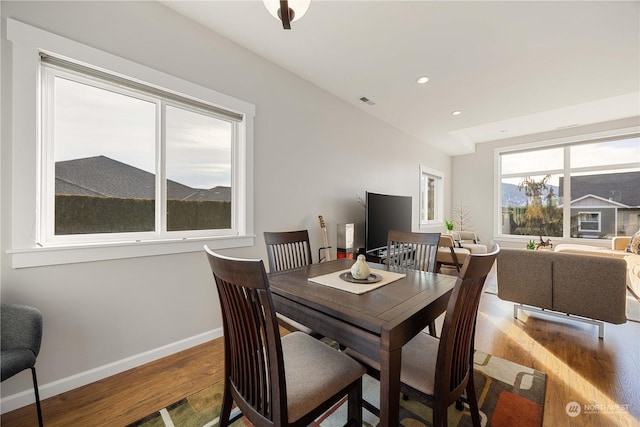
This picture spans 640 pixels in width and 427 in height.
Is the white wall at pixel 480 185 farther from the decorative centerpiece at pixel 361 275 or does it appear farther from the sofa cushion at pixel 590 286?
the decorative centerpiece at pixel 361 275

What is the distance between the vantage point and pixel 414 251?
219 cm

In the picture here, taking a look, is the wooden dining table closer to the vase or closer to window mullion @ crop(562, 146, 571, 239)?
the vase

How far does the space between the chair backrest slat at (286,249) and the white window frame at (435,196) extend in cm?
415

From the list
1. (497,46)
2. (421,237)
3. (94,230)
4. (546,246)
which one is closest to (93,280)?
(94,230)

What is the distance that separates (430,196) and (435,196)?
10.1 inches

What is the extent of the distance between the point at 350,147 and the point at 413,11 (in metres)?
1.88

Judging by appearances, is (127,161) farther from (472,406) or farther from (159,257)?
(472,406)

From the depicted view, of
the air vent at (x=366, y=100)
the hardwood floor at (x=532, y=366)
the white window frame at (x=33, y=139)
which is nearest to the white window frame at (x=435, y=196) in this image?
the air vent at (x=366, y=100)

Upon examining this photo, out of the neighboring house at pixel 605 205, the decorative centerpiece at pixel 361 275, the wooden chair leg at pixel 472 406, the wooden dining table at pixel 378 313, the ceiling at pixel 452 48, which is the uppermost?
the ceiling at pixel 452 48

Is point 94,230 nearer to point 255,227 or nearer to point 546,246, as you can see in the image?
point 255,227

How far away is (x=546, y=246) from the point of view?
16.1 feet

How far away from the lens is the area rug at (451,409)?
4.69 ft

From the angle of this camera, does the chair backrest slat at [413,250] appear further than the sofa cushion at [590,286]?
No

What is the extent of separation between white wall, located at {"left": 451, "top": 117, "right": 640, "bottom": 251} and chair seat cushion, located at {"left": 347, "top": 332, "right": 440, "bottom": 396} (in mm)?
6419
